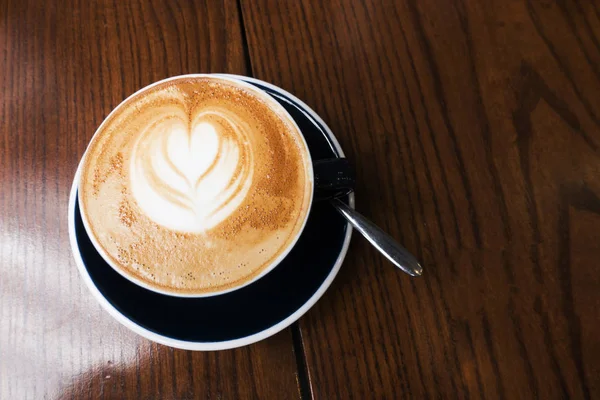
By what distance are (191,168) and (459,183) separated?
43cm

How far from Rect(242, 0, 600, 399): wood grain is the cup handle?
100mm

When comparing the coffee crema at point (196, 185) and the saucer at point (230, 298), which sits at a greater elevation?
the coffee crema at point (196, 185)

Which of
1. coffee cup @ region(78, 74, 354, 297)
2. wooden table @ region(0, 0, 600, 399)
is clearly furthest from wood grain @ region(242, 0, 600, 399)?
coffee cup @ region(78, 74, 354, 297)

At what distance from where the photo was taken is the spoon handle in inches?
23.8

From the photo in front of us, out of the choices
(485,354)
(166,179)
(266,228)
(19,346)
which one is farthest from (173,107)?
(485,354)

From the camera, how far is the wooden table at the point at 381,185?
0.64 metres

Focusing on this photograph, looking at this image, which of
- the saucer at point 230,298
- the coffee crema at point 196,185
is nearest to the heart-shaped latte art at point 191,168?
the coffee crema at point 196,185

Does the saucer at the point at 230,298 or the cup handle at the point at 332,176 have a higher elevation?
the cup handle at the point at 332,176

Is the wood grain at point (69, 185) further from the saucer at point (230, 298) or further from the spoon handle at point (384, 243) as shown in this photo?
the spoon handle at point (384, 243)

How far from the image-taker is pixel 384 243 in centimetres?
63

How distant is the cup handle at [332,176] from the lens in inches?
24.9

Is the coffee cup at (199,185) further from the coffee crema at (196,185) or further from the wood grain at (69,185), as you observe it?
the wood grain at (69,185)

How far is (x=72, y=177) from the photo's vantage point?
2.46 feet

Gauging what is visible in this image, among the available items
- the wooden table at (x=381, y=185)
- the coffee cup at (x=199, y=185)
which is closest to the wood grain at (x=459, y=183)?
the wooden table at (x=381, y=185)
